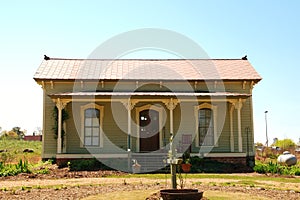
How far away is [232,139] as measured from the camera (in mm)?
20703

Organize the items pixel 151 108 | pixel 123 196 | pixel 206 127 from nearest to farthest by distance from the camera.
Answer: pixel 123 196 < pixel 151 108 < pixel 206 127

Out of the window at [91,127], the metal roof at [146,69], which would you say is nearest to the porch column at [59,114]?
the window at [91,127]

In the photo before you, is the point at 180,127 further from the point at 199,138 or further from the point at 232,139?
the point at 232,139

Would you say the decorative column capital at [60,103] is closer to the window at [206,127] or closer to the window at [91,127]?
the window at [91,127]

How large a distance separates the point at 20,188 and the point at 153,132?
10.3 m

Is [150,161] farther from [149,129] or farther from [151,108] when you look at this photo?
[151,108]

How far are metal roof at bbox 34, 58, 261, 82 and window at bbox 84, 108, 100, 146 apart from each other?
5.88 ft

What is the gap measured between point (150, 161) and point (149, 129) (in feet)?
8.71

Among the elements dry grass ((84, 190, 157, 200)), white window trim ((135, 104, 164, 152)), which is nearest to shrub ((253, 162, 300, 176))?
white window trim ((135, 104, 164, 152))

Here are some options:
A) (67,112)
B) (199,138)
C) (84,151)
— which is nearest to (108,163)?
(84,151)

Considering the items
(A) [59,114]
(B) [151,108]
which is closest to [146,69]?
(B) [151,108]

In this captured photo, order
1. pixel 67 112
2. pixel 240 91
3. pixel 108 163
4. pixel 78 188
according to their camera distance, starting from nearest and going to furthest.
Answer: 1. pixel 78 188
2. pixel 108 163
3. pixel 67 112
4. pixel 240 91

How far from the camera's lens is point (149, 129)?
2080cm

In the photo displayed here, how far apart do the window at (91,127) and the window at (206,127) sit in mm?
5259
